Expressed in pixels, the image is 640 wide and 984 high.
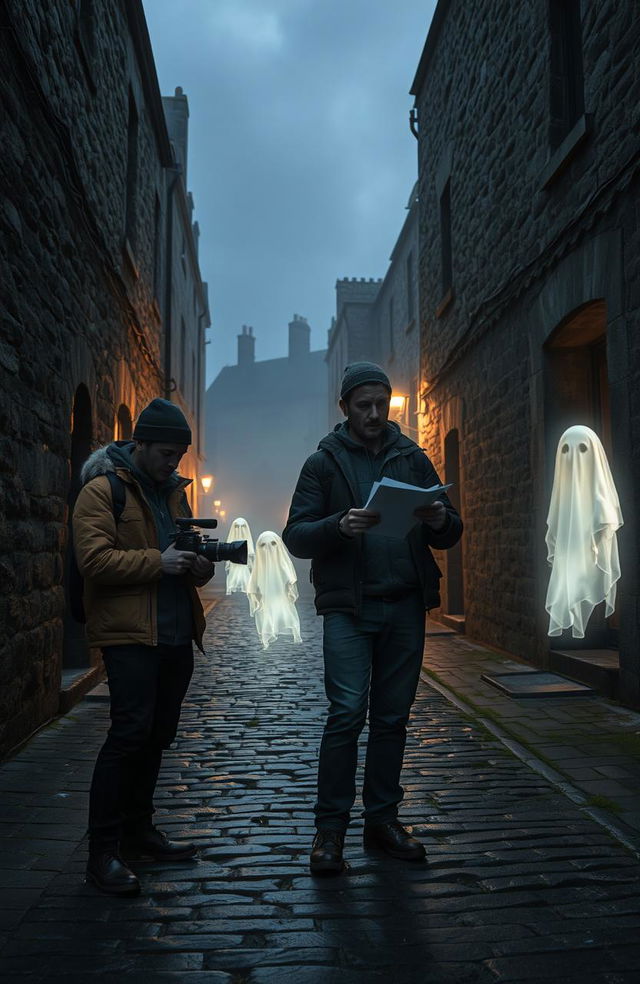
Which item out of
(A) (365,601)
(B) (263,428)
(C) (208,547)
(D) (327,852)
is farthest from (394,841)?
(B) (263,428)

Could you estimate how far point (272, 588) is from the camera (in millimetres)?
10438

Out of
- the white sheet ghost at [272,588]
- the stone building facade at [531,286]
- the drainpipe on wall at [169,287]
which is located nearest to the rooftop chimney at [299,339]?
the drainpipe on wall at [169,287]

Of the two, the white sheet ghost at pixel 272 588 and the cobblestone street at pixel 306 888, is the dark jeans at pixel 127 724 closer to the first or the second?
the cobblestone street at pixel 306 888

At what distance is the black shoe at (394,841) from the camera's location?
320cm

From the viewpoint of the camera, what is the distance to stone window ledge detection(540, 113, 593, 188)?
6746 millimetres

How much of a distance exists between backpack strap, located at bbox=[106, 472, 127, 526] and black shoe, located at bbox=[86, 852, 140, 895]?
1250 millimetres

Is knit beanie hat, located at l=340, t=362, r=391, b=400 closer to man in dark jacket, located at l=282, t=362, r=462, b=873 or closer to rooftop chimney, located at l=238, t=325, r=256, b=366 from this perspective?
man in dark jacket, located at l=282, t=362, r=462, b=873

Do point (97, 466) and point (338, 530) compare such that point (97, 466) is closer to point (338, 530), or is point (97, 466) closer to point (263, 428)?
point (338, 530)

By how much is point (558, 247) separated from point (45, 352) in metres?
4.56

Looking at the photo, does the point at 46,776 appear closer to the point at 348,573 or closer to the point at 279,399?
the point at 348,573

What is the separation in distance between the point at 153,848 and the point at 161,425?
1.70 metres

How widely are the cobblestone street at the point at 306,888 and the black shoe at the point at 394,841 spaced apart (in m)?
0.05

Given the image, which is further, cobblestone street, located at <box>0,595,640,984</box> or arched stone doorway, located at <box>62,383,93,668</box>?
arched stone doorway, located at <box>62,383,93,668</box>

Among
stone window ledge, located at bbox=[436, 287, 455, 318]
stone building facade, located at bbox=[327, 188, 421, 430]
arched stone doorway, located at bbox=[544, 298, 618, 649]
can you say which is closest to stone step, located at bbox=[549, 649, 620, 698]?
arched stone doorway, located at bbox=[544, 298, 618, 649]
